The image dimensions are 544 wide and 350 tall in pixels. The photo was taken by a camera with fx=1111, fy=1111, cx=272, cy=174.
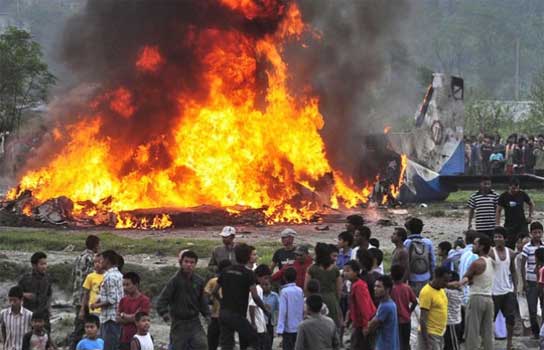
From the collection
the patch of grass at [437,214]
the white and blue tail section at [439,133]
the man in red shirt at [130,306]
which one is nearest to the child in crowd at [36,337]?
the man in red shirt at [130,306]

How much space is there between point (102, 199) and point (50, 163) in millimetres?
2368

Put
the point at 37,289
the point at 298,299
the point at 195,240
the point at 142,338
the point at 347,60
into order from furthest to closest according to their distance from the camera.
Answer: the point at 347,60 → the point at 195,240 → the point at 37,289 → the point at 298,299 → the point at 142,338

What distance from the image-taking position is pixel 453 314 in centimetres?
1285

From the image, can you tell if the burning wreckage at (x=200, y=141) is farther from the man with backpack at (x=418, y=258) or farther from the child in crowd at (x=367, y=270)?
the child in crowd at (x=367, y=270)

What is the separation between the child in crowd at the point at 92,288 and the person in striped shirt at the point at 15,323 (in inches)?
25.2

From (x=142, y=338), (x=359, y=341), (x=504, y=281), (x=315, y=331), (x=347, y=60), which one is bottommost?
(x=359, y=341)

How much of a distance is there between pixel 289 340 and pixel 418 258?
84.2 inches

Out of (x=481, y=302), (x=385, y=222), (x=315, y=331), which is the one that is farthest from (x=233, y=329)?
(x=385, y=222)

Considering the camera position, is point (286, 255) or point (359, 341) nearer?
point (359, 341)

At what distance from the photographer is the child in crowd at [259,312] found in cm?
1211

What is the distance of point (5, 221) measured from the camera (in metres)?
25.2

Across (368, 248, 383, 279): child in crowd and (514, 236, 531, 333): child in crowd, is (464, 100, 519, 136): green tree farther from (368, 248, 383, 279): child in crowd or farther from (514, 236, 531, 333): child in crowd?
(368, 248, 383, 279): child in crowd

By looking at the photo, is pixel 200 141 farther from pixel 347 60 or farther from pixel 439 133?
pixel 439 133

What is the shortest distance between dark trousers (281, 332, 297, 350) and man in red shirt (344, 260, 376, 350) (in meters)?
0.83
